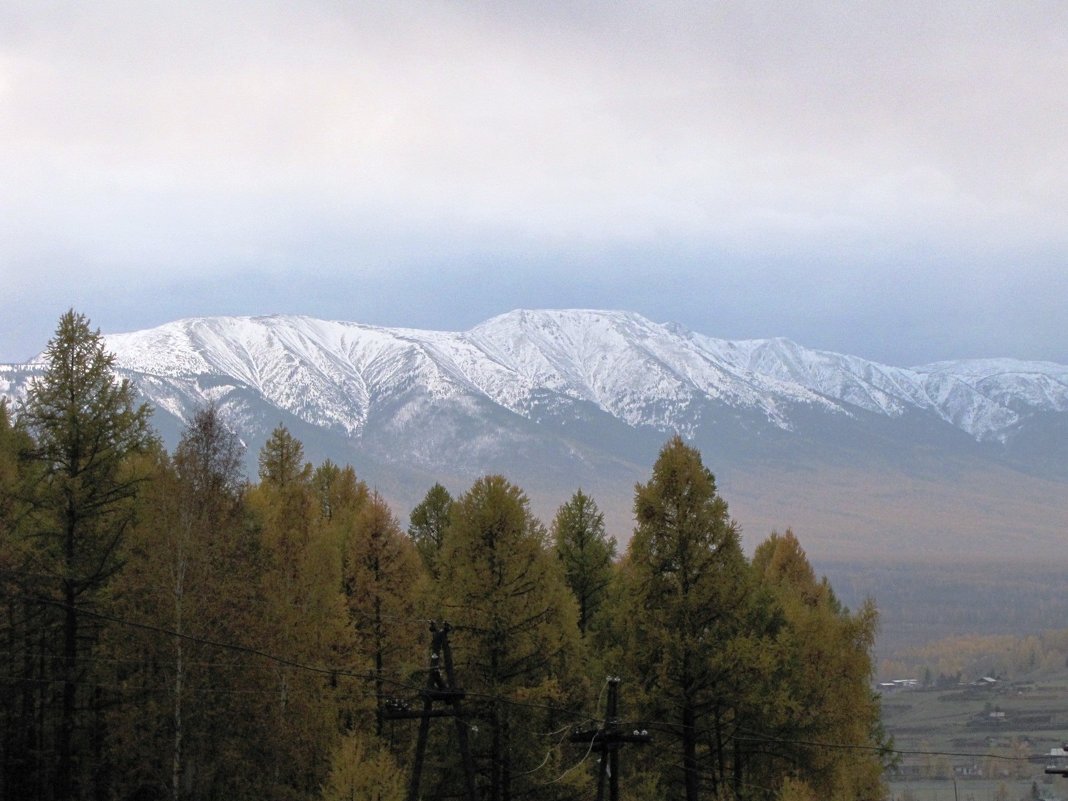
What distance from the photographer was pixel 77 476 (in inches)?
1218

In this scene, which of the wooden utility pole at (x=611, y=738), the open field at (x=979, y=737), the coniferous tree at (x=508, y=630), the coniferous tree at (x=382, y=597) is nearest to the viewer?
the wooden utility pole at (x=611, y=738)

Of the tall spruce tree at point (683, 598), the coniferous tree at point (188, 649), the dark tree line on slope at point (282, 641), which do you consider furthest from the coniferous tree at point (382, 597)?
the tall spruce tree at point (683, 598)

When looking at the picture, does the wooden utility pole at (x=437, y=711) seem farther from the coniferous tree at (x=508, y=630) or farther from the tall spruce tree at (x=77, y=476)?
the tall spruce tree at (x=77, y=476)

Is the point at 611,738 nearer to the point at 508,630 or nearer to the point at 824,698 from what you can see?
the point at 508,630

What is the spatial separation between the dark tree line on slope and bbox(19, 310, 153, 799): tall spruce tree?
70mm

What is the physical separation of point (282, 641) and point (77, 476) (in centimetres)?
682

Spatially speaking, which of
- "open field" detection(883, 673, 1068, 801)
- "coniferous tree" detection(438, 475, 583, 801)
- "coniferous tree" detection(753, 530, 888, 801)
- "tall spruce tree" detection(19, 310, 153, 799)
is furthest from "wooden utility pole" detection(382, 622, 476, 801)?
"open field" detection(883, 673, 1068, 801)

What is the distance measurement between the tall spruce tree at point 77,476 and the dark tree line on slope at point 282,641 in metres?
0.07

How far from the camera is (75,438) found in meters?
31.1

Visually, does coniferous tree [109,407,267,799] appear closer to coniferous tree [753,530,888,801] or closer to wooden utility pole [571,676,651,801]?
wooden utility pole [571,676,651,801]

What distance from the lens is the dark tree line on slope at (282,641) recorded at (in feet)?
101

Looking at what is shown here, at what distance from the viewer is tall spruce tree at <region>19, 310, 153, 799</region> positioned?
99.2 feet

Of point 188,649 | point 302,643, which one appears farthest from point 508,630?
point 188,649

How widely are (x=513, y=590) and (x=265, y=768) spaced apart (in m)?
8.25
